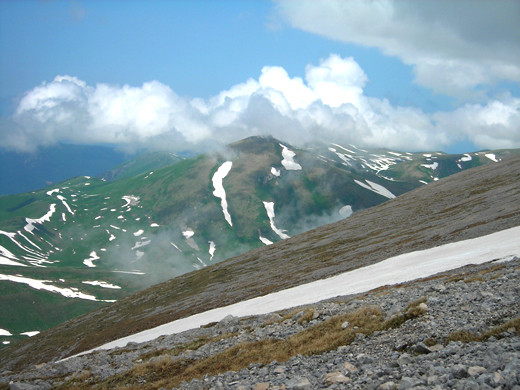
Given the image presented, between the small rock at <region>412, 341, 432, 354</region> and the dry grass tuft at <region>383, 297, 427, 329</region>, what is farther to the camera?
the dry grass tuft at <region>383, 297, 427, 329</region>

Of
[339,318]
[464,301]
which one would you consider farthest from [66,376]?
[464,301]

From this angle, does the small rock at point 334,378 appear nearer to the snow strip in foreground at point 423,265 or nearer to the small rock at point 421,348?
the small rock at point 421,348

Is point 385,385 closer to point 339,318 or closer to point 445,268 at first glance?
point 339,318

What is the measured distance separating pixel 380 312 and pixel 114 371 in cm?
1947

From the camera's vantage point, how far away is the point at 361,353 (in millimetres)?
15750

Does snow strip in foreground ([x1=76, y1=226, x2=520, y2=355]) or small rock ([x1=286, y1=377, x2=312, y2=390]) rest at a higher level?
small rock ([x1=286, y1=377, x2=312, y2=390])

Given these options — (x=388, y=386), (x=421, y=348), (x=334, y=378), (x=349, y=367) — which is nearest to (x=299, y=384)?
(x=334, y=378)

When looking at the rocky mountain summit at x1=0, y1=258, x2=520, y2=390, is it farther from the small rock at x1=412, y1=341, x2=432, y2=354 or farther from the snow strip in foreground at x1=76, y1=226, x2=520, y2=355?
the snow strip in foreground at x1=76, y1=226, x2=520, y2=355

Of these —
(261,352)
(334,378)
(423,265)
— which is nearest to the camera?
(334,378)

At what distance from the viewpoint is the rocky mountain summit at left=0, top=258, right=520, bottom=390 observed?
11.5 meters

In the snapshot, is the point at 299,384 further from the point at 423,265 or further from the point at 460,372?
the point at 423,265

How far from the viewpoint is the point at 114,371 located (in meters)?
25.5

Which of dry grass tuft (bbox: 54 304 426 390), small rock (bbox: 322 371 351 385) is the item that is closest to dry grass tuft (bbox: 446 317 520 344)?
dry grass tuft (bbox: 54 304 426 390)

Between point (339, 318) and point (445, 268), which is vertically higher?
point (339, 318)
